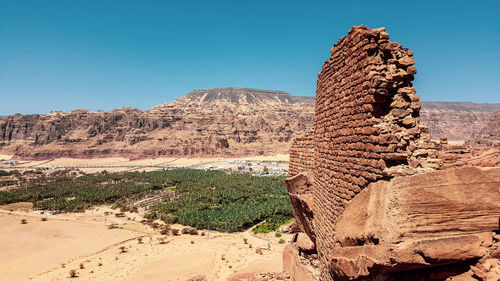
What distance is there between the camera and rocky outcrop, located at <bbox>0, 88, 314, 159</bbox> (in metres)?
93.2

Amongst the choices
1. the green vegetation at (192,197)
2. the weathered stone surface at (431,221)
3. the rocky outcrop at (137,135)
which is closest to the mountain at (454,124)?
the rocky outcrop at (137,135)

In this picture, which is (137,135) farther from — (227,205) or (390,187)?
(390,187)

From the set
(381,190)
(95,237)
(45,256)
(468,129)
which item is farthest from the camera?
(468,129)

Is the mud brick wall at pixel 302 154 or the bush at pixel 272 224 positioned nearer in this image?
the mud brick wall at pixel 302 154

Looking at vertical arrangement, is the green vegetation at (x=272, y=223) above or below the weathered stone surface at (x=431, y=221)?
below

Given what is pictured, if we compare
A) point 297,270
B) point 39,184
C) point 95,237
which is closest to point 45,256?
point 95,237

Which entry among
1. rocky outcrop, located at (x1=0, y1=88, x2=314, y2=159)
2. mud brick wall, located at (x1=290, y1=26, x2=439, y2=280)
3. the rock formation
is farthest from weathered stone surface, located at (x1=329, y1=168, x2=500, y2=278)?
rocky outcrop, located at (x1=0, y1=88, x2=314, y2=159)

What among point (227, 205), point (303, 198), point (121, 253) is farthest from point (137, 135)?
point (303, 198)

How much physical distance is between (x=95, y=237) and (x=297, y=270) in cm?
2183

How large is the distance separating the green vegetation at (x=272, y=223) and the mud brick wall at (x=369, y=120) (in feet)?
64.2

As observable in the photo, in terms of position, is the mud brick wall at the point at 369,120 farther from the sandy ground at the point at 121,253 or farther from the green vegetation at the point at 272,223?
the green vegetation at the point at 272,223

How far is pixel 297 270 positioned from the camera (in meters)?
7.90

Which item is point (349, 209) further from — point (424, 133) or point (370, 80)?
point (370, 80)

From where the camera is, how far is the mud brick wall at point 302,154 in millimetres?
8102
